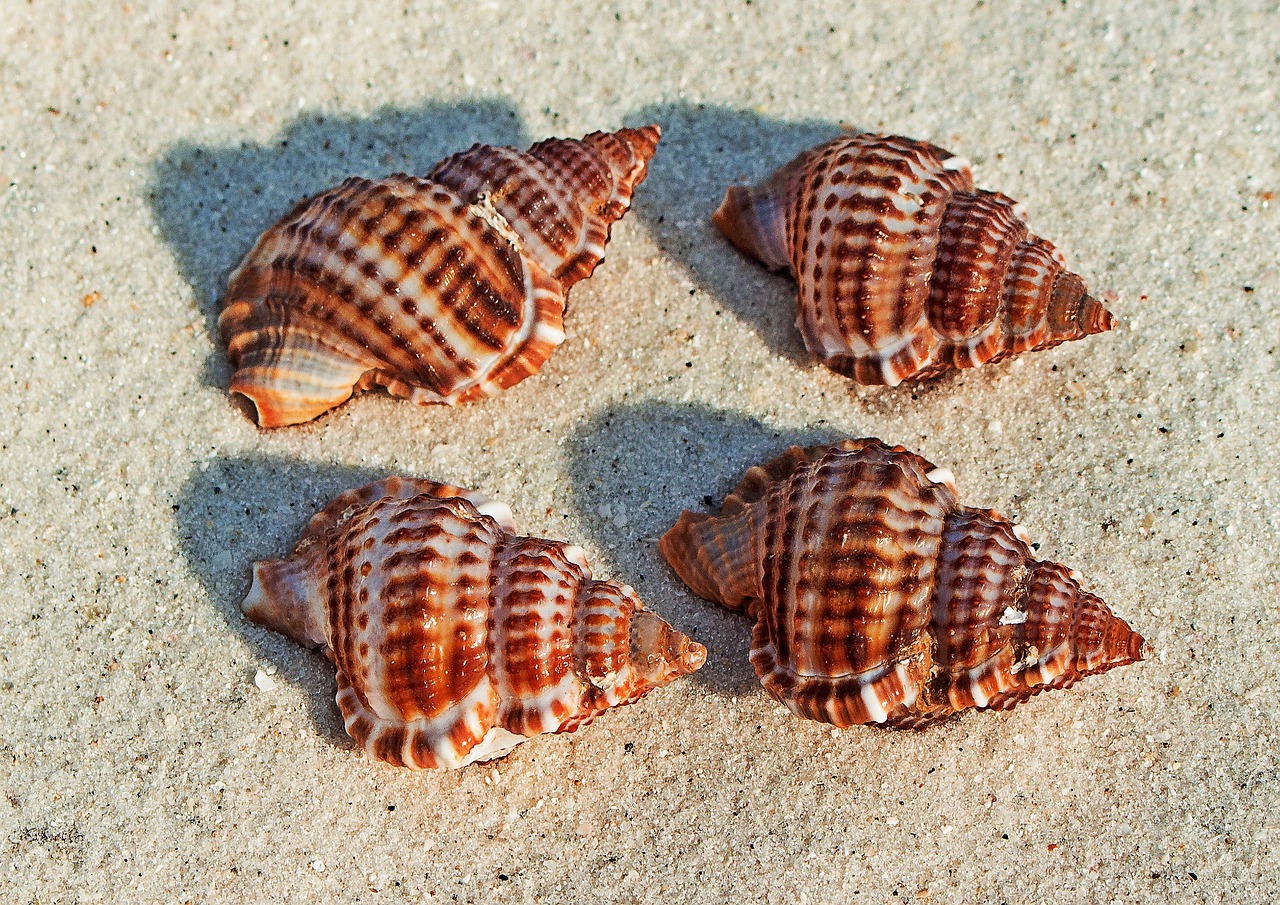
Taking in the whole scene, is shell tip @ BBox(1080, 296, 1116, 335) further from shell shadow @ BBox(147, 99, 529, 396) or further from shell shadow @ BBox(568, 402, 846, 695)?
shell shadow @ BBox(147, 99, 529, 396)

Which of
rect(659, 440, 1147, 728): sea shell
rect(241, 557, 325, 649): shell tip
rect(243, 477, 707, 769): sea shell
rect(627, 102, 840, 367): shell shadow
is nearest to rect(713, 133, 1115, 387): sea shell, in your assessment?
rect(627, 102, 840, 367): shell shadow

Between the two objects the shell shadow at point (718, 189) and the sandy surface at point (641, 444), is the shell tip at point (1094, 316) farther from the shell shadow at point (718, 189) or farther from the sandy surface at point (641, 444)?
the shell shadow at point (718, 189)

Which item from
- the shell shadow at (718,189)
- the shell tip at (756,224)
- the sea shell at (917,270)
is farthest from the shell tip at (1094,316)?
the shell tip at (756,224)

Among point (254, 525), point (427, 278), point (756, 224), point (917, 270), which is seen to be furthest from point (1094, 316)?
point (254, 525)

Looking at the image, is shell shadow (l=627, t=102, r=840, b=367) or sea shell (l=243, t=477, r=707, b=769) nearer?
sea shell (l=243, t=477, r=707, b=769)

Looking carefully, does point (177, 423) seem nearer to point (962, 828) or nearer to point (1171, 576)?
point (962, 828)
